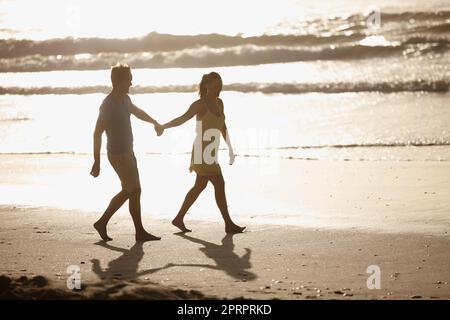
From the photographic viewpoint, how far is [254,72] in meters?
24.5

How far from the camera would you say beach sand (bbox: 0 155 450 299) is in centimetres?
625

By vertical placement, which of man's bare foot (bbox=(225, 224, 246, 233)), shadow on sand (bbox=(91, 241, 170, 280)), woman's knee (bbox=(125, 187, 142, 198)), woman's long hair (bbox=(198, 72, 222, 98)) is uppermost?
woman's long hair (bbox=(198, 72, 222, 98))

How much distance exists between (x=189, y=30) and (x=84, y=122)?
12529mm

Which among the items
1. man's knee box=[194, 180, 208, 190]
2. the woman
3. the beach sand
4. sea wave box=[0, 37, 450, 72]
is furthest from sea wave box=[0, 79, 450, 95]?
man's knee box=[194, 180, 208, 190]

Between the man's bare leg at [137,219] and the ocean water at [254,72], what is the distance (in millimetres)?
5504

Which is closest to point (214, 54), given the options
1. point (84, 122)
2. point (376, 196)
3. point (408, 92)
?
point (408, 92)

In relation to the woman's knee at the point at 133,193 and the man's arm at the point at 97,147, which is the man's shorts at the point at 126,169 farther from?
the man's arm at the point at 97,147

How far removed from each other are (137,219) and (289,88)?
13.6m

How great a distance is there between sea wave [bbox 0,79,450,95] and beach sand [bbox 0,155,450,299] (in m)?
9.43

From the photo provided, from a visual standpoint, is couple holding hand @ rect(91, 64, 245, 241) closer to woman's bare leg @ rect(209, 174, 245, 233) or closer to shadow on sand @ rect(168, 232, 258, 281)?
woman's bare leg @ rect(209, 174, 245, 233)

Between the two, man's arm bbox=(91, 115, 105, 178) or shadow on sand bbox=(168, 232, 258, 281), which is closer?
shadow on sand bbox=(168, 232, 258, 281)

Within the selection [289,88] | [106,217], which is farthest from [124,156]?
[289,88]
